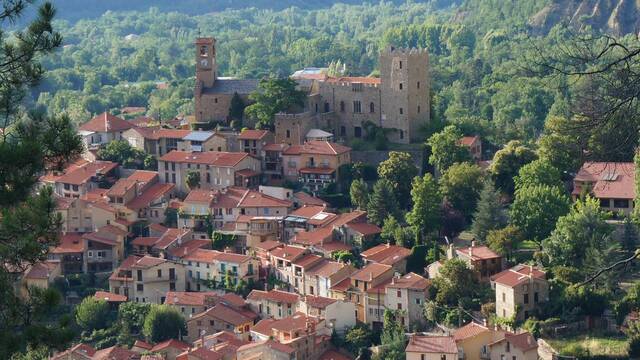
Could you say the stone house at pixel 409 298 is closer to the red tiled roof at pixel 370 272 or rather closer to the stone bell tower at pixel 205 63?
the red tiled roof at pixel 370 272

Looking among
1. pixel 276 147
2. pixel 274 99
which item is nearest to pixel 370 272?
pixel 276 147

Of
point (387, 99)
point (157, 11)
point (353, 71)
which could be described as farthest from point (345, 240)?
point (157, 11)

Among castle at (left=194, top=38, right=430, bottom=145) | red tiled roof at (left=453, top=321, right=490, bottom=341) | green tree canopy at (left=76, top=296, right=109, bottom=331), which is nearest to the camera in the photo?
red tiled roof at (left=453, top=321, right=490, bottom=341)

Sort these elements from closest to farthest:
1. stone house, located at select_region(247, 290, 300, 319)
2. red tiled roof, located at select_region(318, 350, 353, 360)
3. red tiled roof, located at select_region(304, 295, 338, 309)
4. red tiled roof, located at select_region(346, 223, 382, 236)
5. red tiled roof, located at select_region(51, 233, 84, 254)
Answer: red tiled roof, located at select_region(318, 350, 353, 360) < red tiled roof, located at select_region(304, 295, 338, 309) < stone house, located at select_region(247, 290, 300, 319) < red tiled roof, located at select_region(346, 223, 382, 236) < red tiled roof, located at select_region(51, 233, 84, 254)

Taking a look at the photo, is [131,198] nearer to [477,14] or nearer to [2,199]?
[2,199]

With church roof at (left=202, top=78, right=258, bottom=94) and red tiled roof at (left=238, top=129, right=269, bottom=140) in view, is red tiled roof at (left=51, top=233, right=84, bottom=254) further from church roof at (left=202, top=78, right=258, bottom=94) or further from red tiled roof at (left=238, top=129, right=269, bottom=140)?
church roof at (left=202, top=78, right=258, bottom=94)

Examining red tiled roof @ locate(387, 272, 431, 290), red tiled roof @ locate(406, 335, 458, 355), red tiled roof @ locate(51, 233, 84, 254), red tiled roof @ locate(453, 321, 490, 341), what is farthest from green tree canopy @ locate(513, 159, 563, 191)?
red tiled roof @ locate(51, 233, 84, 254)

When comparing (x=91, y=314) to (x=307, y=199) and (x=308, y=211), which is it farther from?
(x=307, y=199)

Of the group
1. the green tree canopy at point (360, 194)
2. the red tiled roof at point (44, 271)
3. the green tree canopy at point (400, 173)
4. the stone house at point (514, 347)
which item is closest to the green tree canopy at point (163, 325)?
the red tiled roof at point (44, 271)
